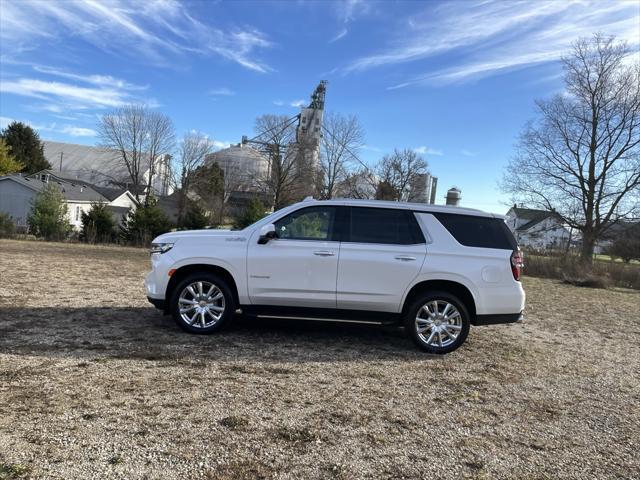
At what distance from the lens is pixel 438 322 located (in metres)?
6.46

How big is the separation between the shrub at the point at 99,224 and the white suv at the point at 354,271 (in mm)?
25756

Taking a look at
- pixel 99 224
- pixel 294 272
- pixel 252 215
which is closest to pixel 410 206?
pixel 294 272

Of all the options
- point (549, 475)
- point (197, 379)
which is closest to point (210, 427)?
point (197, 379)

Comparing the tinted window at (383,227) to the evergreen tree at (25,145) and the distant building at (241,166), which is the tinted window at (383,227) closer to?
the distant building at (241,166)

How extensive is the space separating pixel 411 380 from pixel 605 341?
4.96 m

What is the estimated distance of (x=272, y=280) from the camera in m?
6.40

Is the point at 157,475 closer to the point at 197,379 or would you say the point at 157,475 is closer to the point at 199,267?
the point at 197,379

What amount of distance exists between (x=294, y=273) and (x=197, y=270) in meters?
1.30

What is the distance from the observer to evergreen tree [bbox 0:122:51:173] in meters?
62.0

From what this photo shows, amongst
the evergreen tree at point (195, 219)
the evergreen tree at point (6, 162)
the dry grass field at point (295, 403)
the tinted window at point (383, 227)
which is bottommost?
the dry grass field at point (295, 403)

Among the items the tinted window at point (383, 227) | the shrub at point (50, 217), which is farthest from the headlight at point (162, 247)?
the shrub at point (50, 217)

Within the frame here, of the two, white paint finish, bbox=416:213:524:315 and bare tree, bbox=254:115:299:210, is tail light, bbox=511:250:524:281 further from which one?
bare tree, bbox=254:115:299:210

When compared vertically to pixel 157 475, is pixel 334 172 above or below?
above

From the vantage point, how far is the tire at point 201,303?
646 centimetres
